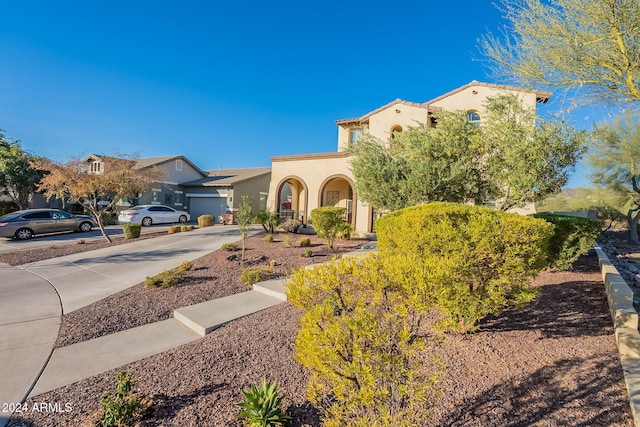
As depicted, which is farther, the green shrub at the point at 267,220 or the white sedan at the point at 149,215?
the white sedan at the point at 149,215

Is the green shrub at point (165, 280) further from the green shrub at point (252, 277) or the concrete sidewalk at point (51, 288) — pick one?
the green shrub at point (252, 277)

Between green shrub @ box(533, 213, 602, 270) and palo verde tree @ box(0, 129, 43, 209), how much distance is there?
99.8 feet

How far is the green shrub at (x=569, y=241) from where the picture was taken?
792 cm

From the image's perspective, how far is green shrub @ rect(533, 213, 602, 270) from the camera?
792 cm

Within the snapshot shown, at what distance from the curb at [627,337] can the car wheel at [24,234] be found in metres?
23.2

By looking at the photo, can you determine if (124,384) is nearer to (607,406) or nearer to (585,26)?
(607,406)

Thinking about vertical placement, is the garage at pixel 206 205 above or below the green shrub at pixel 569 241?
above

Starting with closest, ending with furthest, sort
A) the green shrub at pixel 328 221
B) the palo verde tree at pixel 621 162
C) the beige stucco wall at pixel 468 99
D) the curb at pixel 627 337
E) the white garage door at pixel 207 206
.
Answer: the curb at pixel 627 337, the green shrub at pixel 328 221, the beige stucco wall at pixel 468 99, the palo verde tree at pixel 621 162, the white garage door at pixel 207 206

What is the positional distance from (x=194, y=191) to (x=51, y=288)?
922 inches

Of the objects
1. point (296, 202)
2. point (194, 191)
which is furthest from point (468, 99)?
point (194, 191)

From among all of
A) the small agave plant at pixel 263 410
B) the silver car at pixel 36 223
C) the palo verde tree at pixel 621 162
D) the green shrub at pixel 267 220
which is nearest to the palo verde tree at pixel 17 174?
the silver car at pixel 36 223

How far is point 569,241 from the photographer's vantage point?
7.98m

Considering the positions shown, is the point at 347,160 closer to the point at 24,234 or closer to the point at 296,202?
the point at 296,202

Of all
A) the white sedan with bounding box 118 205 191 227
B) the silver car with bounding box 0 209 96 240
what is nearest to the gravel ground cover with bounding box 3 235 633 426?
the silver car with bounding box 0 209 96 240
